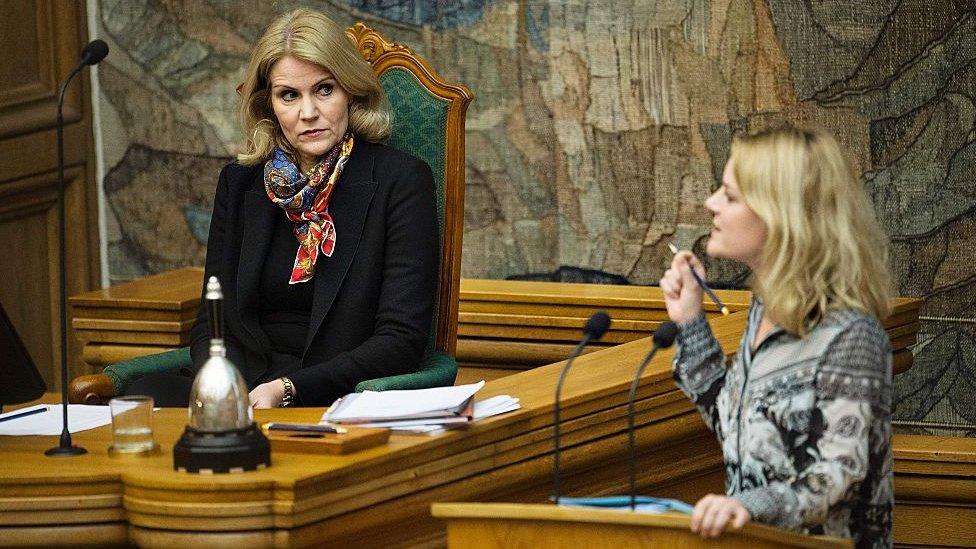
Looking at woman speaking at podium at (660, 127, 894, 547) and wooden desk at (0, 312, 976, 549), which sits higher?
woman speaking at podium at (660, 127, 894, 547)

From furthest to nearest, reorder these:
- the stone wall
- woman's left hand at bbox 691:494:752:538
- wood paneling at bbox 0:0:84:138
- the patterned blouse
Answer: wood paneling at bbox 0:0:84:138 → the stone wall → the patterned blouse → woman's left hand at bbox 691:494:752:538

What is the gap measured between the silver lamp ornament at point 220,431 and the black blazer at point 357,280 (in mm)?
923

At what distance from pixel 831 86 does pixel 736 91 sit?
0.28m

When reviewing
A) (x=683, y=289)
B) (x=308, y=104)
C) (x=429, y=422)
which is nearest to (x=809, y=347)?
(x=683, y=289)

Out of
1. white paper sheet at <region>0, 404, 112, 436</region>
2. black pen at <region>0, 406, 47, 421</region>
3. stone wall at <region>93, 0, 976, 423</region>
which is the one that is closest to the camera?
white paper sheet at <region>0, 404, 112, 436</region>

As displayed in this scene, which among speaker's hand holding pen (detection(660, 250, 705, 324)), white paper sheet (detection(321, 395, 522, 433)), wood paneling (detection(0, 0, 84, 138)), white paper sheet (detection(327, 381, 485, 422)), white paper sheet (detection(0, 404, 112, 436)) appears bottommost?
white paper sheet (detection(0, 404, 112, 436))

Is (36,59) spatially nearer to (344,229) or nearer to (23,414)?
(344,229)

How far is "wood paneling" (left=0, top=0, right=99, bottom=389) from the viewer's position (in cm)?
532

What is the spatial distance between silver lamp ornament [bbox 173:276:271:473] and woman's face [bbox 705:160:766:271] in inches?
32.8

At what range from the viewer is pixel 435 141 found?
399 centimetres

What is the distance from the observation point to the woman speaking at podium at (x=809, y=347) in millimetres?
2451

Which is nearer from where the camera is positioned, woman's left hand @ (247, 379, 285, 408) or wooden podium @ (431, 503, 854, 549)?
wooden podium @ (431, 503, 854, 549)

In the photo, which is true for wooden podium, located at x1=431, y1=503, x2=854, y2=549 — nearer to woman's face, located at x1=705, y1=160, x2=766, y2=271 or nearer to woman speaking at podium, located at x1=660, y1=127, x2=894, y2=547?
woman speaking at podium, located at x1=660, y1=127, x2=894, y2=547

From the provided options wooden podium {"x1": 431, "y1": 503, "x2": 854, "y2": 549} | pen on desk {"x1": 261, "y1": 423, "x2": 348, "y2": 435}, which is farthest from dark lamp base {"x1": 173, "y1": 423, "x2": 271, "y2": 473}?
wooden podium {"x1": 431, "y1": 503, "x2": 854, "y2": 549}
